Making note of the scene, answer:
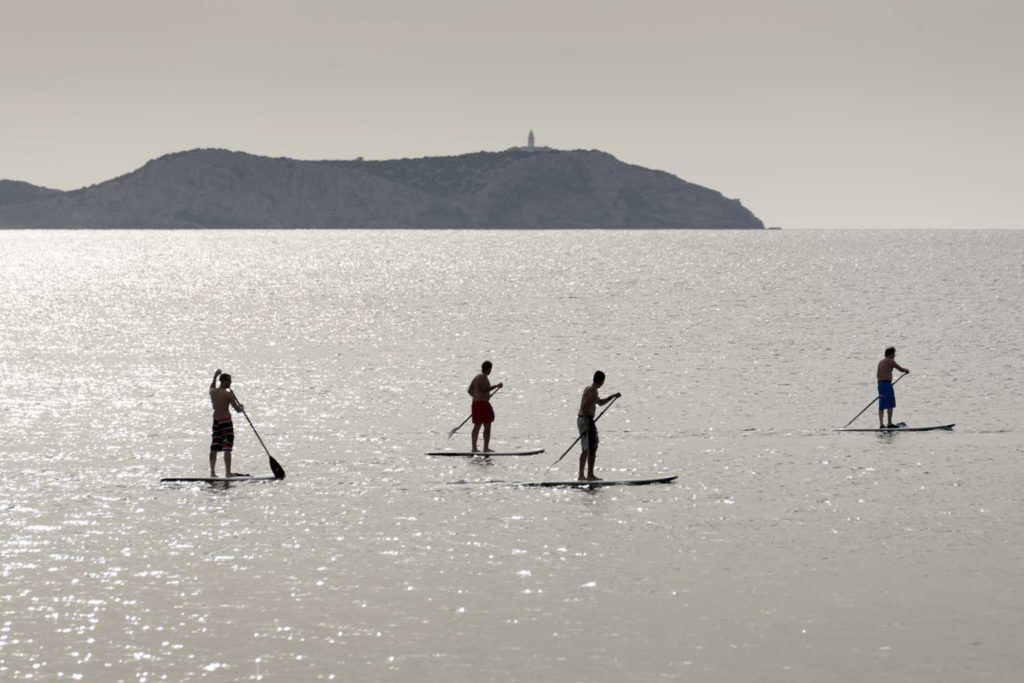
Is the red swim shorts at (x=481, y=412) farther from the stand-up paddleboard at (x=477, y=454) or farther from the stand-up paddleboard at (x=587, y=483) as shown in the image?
the stand-up paddleboard at (x=587, y=483)

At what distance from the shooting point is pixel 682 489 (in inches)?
1038

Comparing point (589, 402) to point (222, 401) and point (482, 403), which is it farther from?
point (222, 401)

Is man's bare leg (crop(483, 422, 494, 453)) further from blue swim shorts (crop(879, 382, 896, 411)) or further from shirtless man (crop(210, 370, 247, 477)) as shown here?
blue swim shorts (crop(879, 382, 896, 411))

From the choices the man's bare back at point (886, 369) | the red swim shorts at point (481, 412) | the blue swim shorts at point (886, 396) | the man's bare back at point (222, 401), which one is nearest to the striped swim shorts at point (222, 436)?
the man's bare back at point (222, 401)

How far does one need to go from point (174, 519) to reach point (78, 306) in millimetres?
90836

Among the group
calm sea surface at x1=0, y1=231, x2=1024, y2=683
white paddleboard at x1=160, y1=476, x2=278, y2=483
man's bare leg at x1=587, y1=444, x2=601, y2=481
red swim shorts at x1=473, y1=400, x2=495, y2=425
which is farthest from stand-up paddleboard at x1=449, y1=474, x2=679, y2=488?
white paddleboard at x1=160, y1=476, x2=278, y2=483

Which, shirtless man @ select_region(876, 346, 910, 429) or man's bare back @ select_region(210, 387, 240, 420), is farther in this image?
shirtless man @ select_region(876, 346, 910, 429)

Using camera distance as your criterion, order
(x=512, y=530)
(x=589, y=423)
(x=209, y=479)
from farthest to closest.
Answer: (x=209, y=479) < (x=589, y=423) < (x=512, y=530)

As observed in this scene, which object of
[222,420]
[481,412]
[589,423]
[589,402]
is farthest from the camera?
[481,412]

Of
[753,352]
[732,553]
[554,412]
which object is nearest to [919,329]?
[753,352]

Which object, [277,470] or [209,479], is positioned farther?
[277,470]

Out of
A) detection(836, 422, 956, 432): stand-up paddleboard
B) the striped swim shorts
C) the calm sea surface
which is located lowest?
the calm sea surface

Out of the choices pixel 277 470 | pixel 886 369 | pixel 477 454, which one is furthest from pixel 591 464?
pixel 886 369

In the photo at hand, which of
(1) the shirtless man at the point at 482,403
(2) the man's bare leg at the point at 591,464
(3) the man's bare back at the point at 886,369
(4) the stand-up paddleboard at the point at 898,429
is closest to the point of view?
(2) the man's bare leg at the point at 591,464
